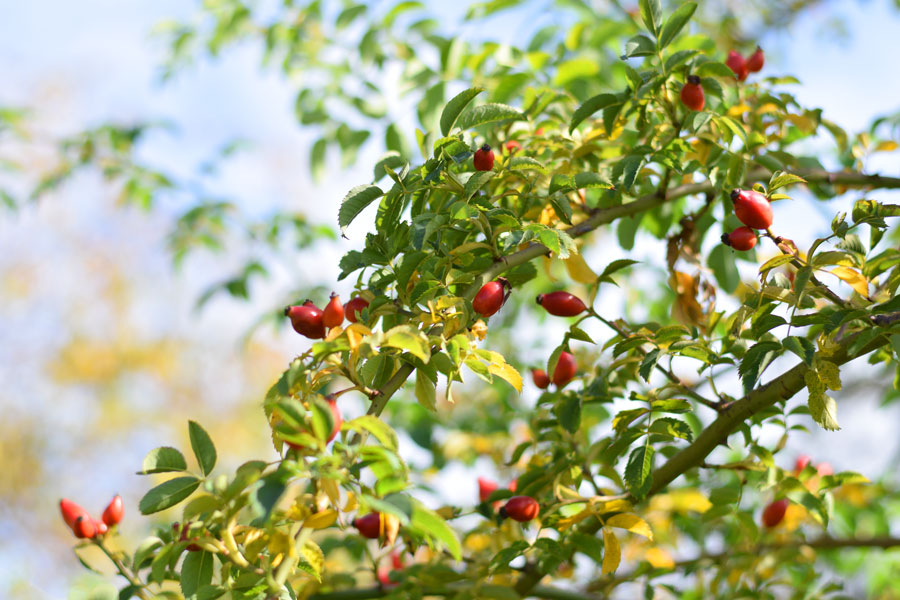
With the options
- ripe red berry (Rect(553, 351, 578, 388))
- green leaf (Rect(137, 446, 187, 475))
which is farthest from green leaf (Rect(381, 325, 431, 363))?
ripe red berry (Rect(553, 351, 578, 388))

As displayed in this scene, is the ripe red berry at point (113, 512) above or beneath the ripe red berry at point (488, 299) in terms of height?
beneath

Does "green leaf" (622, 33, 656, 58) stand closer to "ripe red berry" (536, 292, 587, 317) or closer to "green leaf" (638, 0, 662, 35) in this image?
"green leaf" (638, 0, 662, 35)

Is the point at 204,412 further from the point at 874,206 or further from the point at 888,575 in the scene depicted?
the point at 874,206

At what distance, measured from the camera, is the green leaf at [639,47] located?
108 cm

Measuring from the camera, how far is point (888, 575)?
238 cm

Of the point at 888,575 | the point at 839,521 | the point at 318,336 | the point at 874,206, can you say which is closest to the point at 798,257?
the point at 874,206

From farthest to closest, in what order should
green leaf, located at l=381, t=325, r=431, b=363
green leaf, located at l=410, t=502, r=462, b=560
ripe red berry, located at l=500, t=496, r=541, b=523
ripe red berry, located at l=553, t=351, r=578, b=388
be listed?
ripe red berry, located at l=553, t=351, r=578, b=388 → ripe red berry, located at l=500, t=496, r=541, b=523 → green leaf, located at l=381, t=325, r=431, b=363 → green leaf, located at l=410, t=502, r=462, b=560

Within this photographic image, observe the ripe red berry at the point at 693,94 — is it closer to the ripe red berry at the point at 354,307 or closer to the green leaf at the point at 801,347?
the green leaf at the point at 801,347

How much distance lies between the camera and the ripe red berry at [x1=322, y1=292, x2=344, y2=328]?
0.91 m

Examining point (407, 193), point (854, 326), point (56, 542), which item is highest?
point (56, 542)

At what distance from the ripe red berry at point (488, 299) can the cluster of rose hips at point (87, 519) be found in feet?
1.80

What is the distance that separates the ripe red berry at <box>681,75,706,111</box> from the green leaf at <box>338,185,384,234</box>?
1.58ft

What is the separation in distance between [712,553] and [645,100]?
3.79 feet

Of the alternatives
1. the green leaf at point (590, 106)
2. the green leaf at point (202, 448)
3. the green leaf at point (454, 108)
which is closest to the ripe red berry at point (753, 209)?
the green leaf at point (590, 106)
